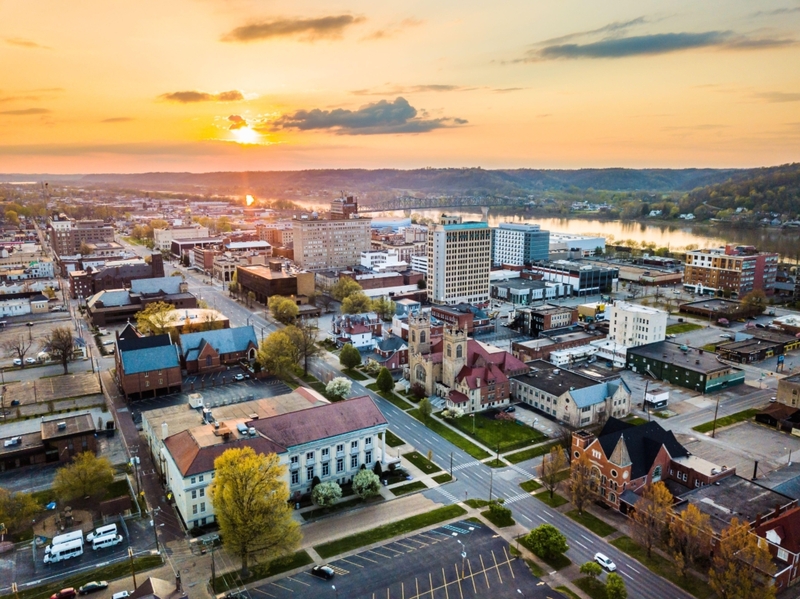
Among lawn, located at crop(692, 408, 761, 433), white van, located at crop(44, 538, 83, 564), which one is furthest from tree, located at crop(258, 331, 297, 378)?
lawn, located at crop(692, 408, 761, 433)

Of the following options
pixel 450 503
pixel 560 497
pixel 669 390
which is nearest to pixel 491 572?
pixel 450 503

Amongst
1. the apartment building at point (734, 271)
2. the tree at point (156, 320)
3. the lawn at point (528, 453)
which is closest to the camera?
the lawn at point (528, 453)

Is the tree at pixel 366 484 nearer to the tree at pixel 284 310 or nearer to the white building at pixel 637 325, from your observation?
the white building at pixel 637 325

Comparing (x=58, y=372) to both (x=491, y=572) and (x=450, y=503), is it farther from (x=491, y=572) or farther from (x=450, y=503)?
(x=491, y=572)

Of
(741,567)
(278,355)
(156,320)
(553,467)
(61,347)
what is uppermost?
(156,320)

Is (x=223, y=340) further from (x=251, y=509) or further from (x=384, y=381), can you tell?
(x=251, y=509)

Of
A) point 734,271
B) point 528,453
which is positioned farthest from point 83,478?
point 734,271

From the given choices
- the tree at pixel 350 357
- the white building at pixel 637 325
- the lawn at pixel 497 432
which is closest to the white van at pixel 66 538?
the lawn at pixel 497 432
